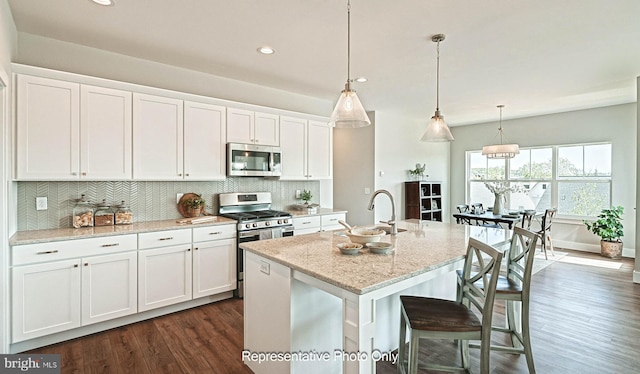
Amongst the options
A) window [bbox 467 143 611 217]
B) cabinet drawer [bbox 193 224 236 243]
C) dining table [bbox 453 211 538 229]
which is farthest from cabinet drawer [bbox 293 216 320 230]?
window [bbox 467 143 611 217]

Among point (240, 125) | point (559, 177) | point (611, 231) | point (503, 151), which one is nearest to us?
point (240, 125)

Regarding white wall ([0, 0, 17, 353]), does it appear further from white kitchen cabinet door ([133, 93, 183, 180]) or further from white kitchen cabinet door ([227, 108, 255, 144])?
white kitchen cabinet door ([227, 108, 255, 144])

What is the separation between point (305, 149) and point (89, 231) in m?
2.75

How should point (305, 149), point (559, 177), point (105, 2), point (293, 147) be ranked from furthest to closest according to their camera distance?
1. point (559, 177)
2. point (305, 149)
3. point (293, 147)
4. point (105, 2)

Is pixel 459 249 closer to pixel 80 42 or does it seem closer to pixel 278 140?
pixel 278 140

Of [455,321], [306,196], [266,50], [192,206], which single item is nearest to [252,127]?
[266,50]

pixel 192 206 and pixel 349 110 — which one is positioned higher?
pixel 349 110

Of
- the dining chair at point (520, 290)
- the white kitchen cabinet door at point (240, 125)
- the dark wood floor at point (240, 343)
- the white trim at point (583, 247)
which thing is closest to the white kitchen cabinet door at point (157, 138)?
→ the white kitchen cabinet door at point (240, 125)

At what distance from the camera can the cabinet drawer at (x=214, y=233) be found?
335 cm

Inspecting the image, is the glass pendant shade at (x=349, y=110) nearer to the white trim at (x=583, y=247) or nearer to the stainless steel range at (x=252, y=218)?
the stainless steel range at (x=252, y=218)

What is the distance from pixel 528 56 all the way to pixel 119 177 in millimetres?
4335

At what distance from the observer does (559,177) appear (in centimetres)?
630

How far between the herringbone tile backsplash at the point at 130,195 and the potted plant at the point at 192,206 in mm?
133

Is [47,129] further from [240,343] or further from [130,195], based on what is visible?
[240,343]
